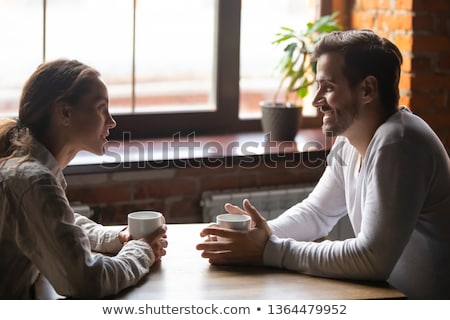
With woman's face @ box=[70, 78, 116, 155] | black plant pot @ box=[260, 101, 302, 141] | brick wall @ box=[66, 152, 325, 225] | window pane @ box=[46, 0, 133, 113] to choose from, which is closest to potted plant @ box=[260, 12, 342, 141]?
black plant pot @ box=[260, 101, 302, 141]

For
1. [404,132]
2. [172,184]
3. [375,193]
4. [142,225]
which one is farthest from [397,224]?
[172,184]

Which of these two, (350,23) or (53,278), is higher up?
(350,23)

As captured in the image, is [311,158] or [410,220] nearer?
[410,220]

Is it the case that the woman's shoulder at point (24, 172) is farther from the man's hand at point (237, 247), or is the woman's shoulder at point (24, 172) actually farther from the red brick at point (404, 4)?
the red brick at point (404, 4)

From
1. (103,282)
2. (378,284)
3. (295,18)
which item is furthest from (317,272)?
(295,18)

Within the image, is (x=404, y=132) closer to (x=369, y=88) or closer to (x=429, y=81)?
(x=369, y=88)


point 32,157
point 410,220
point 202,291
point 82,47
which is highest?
point 82,47

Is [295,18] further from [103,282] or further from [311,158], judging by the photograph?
[103,282]

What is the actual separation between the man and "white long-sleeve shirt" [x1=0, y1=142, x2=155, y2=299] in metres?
0.33

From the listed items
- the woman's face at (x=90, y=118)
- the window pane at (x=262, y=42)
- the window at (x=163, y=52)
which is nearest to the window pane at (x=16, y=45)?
the window at (x=163, y=52)

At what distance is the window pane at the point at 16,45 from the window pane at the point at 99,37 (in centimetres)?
5

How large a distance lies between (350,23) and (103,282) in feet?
6.62

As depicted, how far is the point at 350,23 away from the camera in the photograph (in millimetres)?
3055

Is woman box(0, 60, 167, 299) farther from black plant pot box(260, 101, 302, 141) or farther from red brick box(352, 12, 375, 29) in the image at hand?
red brick box(352, 12, 375, 29)
